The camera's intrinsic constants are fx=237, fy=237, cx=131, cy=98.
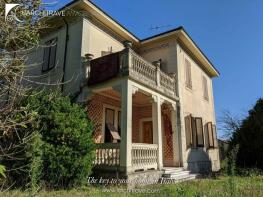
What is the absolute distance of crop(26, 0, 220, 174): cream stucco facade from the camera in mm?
9344

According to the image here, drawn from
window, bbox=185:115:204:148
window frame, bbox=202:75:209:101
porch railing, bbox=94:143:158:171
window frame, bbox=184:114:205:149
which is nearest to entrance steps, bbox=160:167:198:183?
porch railing, bbox=94:143:158:171

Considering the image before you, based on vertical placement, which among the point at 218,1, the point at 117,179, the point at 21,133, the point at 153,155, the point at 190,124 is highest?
the point at 218,1

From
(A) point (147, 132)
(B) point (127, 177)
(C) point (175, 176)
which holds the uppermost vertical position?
(A) point (147, 132)

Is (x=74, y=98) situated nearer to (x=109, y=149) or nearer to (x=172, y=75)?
(x=109, y=149)

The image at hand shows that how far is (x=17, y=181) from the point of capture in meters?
7.62

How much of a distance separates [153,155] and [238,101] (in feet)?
73.3

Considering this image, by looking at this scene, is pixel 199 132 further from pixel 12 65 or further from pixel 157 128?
pixel 12 65

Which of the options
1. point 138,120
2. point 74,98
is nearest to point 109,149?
point 74,98

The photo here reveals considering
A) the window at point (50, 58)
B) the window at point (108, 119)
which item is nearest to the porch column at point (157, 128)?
the window at point (108, 119)

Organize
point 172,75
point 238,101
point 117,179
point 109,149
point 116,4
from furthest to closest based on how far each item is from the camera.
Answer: point 238,101 < point 172,75 < point 109,149 < point 117,179 < point 116,4

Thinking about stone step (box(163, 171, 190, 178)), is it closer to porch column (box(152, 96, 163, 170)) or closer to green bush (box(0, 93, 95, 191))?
porch column (box(152, 96, 163, 170))

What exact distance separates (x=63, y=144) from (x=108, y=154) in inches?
80.5

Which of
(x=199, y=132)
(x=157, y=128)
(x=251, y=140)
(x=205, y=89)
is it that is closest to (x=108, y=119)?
(x=157, y=128)

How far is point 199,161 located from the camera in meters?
14.6
